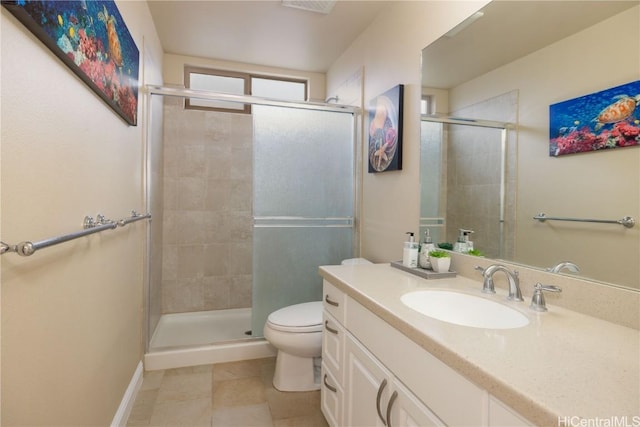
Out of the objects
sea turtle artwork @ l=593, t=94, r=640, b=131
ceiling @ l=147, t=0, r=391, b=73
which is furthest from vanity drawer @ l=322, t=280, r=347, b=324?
ceiling @ l=147, t=0, r=391, b=73

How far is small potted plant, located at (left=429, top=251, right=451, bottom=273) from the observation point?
1.50m

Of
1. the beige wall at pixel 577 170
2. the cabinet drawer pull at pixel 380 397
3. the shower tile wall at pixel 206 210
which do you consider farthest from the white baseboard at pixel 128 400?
the beige wall at pixel 577 170

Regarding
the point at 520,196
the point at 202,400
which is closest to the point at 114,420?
the point at 202,400

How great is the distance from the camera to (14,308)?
2.54 ft

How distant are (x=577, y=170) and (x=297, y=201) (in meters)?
1.75

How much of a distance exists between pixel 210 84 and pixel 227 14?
42.3 inches

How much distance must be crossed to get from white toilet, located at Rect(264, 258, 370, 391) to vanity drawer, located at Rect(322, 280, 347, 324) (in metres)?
0.43

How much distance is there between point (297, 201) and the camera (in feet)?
8.17

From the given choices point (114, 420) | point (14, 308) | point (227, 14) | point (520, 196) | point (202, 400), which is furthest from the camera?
point (227, 14)

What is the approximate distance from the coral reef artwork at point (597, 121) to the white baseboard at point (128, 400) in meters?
2.23

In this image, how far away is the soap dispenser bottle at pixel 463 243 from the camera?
60.4 inches

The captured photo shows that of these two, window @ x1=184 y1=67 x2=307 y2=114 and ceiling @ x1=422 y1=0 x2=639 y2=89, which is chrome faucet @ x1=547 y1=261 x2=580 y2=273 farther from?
window @ x1=184 y1=67 x2=307 y2=114

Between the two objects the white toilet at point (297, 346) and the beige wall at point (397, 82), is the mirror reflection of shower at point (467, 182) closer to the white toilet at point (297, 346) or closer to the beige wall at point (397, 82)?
the beige wall at point (397, 82)

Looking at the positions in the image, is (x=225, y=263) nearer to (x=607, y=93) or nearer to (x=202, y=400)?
(x=202, y=400)
